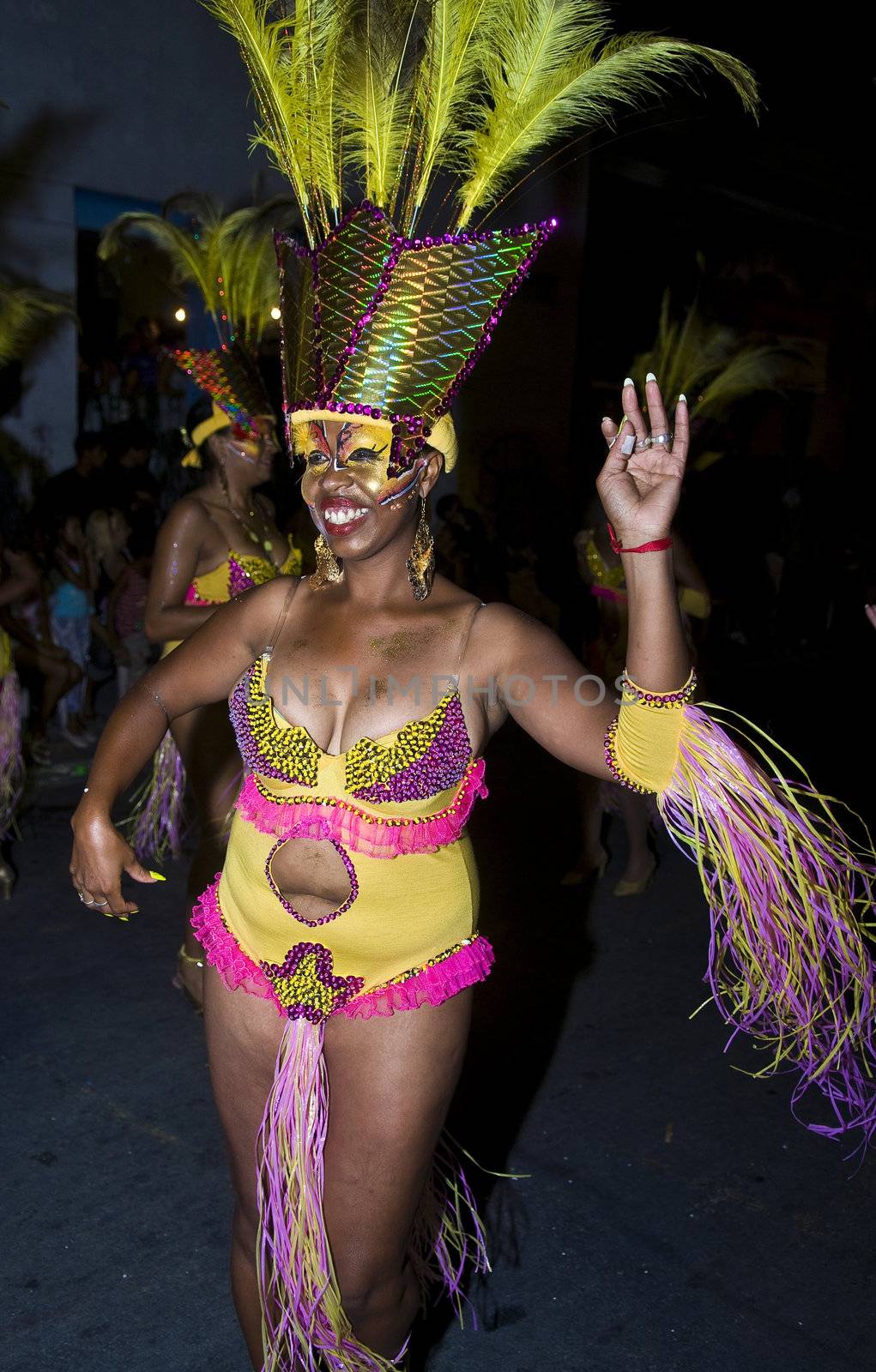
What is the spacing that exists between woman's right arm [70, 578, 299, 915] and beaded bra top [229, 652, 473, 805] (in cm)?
21

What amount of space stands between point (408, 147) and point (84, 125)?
7856 millimetres

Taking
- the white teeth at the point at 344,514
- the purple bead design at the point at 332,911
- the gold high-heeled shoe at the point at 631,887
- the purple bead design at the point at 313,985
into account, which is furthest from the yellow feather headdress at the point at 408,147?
the gold high-heeled shoe at the point at 631,887

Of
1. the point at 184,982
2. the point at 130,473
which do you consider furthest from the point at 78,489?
the point at 184,982

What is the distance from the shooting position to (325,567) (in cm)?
245

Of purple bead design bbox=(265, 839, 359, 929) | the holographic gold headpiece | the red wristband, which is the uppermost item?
the holographic gold headpiece

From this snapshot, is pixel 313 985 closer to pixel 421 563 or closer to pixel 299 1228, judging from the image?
pixel 299 1228

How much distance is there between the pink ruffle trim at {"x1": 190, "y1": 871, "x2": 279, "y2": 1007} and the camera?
2.32 meters

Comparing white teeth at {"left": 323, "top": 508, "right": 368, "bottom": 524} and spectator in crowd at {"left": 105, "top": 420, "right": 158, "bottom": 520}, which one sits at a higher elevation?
white teeth at {"left": 323, "top": 508, "right": 368, "bottom": 524}

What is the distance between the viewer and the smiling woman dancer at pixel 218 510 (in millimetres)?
4453

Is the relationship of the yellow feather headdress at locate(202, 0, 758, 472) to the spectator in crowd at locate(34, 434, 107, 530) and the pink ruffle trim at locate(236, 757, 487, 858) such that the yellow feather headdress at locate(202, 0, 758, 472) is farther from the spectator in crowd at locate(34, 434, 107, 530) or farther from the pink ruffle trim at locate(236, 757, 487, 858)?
the spectator in crowd at locate(34, 434, 107, 530)

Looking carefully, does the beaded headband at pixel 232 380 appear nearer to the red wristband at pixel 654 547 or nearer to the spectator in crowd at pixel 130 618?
the red wristband at pixel 654 547

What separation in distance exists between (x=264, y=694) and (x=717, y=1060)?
2.79 meters

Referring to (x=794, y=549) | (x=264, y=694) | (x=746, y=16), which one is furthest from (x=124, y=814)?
(x=746, y=16)

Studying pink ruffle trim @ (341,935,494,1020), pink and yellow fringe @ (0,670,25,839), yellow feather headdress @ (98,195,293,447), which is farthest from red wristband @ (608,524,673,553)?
pink and yellow fringe @ (0,670,25,839)
